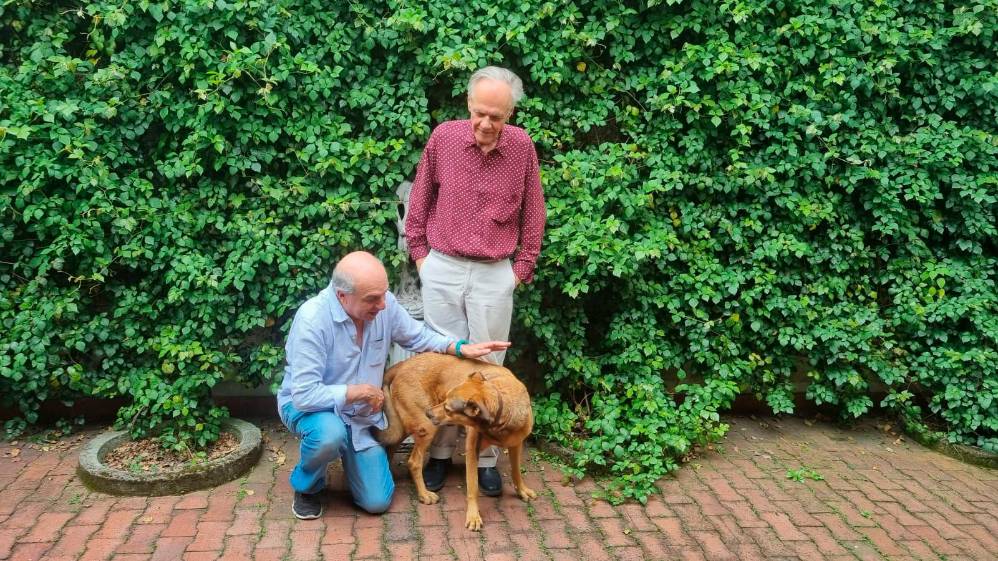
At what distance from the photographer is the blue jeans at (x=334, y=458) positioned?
4.09 m

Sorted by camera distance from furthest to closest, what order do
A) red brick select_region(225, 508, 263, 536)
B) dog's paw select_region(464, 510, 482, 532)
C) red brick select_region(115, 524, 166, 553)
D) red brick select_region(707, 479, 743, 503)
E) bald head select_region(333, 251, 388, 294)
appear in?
red brick select_region(707, 479, 743, 503)
dog's paw select_region(464, 510, 482, 532)
red brick select_region(225, 508, 263, 536)
bald head select_region(333, 251, 388, 294)
red brick select_region(115, 524, 166, 553)

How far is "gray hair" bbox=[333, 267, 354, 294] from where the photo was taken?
3.97 meters

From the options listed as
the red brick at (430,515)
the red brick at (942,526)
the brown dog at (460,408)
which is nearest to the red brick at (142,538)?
the brown dog at (460,408)

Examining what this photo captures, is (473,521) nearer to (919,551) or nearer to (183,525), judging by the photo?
(183,525)

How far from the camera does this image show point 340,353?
418cm

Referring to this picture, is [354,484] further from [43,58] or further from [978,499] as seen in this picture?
[978,499]

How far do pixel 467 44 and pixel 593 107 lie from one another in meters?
1.08

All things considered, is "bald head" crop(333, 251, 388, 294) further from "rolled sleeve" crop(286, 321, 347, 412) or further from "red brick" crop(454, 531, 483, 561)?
"red brick" crop(454, 531, 483, 561)

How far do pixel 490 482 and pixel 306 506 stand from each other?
108 cm

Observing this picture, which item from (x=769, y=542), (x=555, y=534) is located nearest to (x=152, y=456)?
(x=555, y=534)

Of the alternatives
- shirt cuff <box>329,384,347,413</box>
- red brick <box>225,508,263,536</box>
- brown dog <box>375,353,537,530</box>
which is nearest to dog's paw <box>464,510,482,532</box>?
brown dog <box>375,353,537,530</box>

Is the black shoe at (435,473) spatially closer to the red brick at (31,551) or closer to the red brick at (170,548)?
the red brick at (170,548)

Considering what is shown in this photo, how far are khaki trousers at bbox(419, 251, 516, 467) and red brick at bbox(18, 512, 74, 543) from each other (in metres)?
2.05

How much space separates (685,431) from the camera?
198 inches
